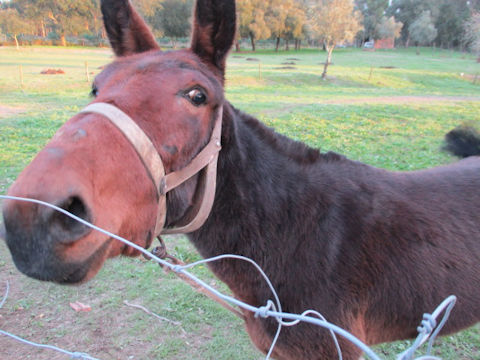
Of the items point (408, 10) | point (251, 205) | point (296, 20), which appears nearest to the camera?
point (251, 205)

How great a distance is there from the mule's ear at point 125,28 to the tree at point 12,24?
6955 cm

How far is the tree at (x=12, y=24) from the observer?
5822 centimetres

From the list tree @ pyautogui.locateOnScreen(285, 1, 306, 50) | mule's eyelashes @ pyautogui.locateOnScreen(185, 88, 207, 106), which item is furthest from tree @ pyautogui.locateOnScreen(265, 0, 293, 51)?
mule's eyelashes @ pyautogui.locateOnScreen(185, 88, 207, 106)

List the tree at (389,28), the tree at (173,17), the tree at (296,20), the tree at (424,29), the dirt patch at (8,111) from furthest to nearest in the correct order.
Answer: the tree at (389,28), the tree at (424,29), the tree at (296,20), the tree at (173,17), the dirt patch at (8,111)

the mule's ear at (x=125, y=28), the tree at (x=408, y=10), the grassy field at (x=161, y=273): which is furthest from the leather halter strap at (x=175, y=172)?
the tree at (x=408, y=10)

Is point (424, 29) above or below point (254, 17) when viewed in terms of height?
above

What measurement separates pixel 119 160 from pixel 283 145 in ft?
4.08

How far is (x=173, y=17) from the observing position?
53.9 meters

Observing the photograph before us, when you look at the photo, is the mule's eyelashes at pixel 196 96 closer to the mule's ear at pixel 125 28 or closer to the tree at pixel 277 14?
the mule's ear at pixel 125 28

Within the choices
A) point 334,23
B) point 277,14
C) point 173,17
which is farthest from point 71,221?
point 173,17

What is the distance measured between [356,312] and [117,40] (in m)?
2.42

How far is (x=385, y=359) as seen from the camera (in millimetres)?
3520

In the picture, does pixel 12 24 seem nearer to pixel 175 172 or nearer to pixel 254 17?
pixel 254 17

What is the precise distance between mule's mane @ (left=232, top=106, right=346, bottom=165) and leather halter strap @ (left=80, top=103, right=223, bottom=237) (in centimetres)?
46
